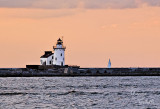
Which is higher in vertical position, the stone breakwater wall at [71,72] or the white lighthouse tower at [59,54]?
the white lighthouse tower at [59,54]

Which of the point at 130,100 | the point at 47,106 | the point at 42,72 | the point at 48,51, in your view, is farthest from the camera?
the point at 48,51

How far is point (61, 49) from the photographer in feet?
392

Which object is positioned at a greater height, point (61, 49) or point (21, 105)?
point (61, 49)

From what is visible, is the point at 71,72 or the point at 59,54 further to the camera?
the point at 59,54

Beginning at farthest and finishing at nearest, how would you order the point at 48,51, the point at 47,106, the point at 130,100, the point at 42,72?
the point at 48,51 → the point at 42,72 → the point at 130,100 → the point at 47,106

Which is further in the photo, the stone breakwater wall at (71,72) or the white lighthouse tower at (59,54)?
the white lighthouse tower at (59,54)

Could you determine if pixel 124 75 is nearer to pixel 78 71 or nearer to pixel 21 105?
pixel 78 71

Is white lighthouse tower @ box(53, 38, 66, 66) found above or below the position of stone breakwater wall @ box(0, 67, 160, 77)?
above

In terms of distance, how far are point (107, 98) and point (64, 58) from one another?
7198 cm

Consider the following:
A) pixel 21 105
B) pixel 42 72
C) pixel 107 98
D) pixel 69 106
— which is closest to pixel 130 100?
pixel 107 98

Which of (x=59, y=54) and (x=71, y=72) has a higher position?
(x=59, y=54)

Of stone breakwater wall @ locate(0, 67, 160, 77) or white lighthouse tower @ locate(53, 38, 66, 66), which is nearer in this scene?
stone breakwater wall @ locate(0, 67, 160, 77)

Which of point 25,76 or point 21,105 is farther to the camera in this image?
point 25,76

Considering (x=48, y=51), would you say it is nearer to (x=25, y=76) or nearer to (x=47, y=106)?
(x=25, y=76)
